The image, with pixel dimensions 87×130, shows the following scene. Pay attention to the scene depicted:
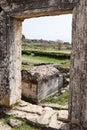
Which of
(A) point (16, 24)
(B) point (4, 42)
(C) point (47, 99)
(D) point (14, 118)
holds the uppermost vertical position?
(A) point (16, 24)

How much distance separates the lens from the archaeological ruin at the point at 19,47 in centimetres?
403

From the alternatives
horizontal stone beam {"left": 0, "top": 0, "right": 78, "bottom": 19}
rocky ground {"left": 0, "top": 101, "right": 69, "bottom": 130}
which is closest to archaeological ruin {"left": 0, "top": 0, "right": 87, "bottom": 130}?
horizontal stone beam {"left": 0, "top": 0, "right": 78, "bottom": 19}

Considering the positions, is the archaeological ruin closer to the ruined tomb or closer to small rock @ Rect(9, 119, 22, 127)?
small rock @ Rect(9, 119, 22, 127)

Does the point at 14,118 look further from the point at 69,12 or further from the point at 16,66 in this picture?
the point at 69,12

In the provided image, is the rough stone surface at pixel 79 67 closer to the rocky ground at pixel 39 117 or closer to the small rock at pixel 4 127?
the rocky ground at pixel 39 117

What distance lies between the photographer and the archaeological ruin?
4.03 metres

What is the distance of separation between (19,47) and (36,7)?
120 cm

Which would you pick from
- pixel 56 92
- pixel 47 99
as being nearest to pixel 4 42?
pixel 47 99

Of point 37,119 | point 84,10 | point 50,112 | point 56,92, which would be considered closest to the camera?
point 84,10

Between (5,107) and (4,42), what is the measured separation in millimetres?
1553

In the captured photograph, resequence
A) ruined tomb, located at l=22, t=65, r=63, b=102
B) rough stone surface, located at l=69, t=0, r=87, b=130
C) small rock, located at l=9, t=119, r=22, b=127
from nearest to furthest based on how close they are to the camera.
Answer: rough stone surface, located at l=69, t=0, r=87, b=130 < small rock, located at l=9, t=119, r=22, b=127 < ruined tomb, located at l=22, t=65, r=63, b=102

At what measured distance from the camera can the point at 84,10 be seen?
12.9ft

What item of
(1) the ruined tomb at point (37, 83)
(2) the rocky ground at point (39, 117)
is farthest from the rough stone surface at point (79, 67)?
(1) the ruined tomb at point (37, 83)

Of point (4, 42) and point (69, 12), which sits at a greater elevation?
point (69, 12)
